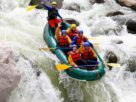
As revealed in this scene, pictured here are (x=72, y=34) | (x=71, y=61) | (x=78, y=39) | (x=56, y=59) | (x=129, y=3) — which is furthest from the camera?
(x=129, y=3)

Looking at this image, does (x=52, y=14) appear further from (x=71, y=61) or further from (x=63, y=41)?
(x=71, y=61)

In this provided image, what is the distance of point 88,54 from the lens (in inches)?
369

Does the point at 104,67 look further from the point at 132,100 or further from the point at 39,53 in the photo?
the point at 39,53

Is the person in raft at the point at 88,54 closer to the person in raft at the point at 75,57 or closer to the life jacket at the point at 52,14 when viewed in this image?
the person in raft at the point at 75,57

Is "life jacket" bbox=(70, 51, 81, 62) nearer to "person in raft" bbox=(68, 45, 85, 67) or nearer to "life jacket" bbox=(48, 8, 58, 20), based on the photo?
"person in raft" bbox=(68, 45, 85, 67)

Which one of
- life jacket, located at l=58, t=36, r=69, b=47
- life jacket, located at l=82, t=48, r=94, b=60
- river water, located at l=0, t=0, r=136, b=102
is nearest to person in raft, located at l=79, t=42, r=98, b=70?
life jacket, located at l=82, t=48, r=94, b=60

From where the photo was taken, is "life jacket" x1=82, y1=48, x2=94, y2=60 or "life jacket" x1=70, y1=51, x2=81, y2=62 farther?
"life jacket" x1=82, y1=48, x2=94, y2=60

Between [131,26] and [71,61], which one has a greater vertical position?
[71,61]

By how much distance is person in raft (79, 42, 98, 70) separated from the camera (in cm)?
928

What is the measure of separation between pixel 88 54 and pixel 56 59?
90 cm

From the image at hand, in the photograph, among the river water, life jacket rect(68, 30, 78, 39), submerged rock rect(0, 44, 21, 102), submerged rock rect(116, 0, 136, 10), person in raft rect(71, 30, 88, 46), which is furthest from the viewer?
submerged rock rect(116, 0, 136, 10)

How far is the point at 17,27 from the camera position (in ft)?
36.2

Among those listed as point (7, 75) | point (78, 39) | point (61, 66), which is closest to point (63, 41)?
point (78, 39)

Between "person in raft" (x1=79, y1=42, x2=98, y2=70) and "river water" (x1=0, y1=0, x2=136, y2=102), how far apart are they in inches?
20.7
